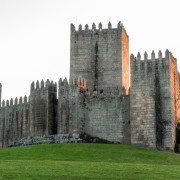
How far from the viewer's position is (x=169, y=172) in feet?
84.9

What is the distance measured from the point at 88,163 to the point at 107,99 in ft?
47.4

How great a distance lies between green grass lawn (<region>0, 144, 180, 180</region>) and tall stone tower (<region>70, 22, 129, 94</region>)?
40.5ft

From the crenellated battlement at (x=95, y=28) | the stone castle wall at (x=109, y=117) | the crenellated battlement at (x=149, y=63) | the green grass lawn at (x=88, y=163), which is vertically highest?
the crenellated battlement at (x=95, y=28)

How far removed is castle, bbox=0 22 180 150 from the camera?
130 feet

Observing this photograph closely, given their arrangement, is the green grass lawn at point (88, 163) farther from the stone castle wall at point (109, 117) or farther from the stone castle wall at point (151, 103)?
the stone castle wall at point (109, 117)

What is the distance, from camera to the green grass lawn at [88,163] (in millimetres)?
24500

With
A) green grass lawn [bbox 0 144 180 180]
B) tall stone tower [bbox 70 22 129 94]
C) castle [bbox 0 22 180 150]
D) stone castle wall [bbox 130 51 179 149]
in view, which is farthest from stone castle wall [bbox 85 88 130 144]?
tall stone tower [bbox 70 22 129 94]

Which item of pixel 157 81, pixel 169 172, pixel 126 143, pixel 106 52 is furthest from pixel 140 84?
pixel 169 172

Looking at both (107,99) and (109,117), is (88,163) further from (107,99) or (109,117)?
(107,99)

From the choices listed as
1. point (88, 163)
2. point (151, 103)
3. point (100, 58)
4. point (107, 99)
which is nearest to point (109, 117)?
point (107, 99)

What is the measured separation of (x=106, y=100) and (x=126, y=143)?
446cm

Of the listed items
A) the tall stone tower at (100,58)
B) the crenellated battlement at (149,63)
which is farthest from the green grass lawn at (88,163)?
the tall stone tower at (100,58)

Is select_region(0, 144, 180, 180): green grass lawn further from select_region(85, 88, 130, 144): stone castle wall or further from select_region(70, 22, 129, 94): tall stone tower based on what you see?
select_region(70, 22, 129, 94): tall stone tower

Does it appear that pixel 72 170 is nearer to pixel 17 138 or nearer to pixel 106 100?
pixel 106 100
